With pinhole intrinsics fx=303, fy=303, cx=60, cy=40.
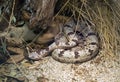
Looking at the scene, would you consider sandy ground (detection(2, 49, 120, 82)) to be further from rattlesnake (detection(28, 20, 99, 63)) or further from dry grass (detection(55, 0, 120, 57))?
dry grass (detection(55, 0, 120, 57))

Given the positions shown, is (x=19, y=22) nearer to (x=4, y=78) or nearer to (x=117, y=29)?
(x=4, y=78)

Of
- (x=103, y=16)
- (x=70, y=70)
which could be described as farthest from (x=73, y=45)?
(x=103, y=16)

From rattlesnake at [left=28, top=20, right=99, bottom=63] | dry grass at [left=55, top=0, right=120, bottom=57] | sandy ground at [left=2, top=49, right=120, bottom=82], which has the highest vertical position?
dry grass at [left=55, top=0, right=120, bottom=57]

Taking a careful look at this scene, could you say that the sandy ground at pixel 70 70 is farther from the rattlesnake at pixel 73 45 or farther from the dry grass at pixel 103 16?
the dry grass at pixel 103 16

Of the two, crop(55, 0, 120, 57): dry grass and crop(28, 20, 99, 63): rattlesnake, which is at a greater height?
crop(55, 0, 120, 57): dry grass

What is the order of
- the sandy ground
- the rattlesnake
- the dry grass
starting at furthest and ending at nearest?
the dry grass
the rattlesnake
the sandy ground

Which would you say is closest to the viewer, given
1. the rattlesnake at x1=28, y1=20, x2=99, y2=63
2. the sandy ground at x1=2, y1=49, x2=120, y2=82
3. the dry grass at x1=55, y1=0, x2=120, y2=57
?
the sandy ground at x1=2, y1=49, x2=120, y2=82

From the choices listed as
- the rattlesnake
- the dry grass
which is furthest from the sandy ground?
the dry grass
